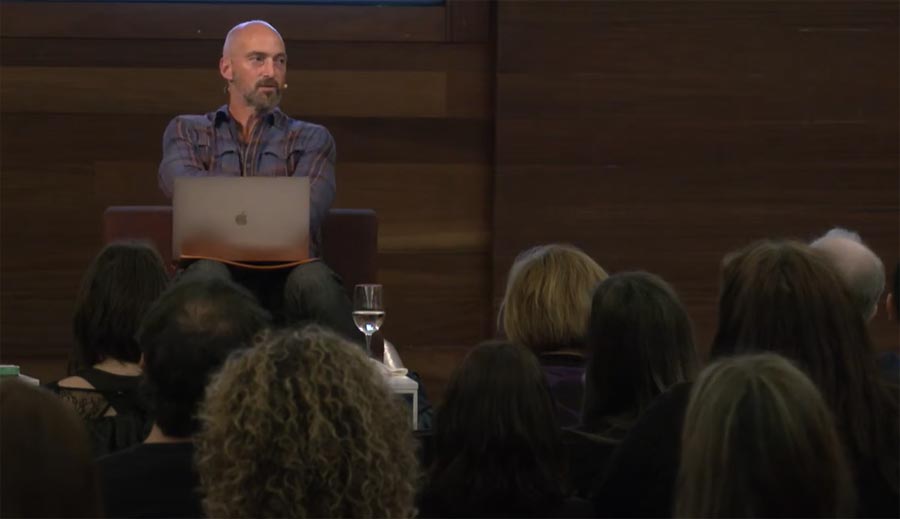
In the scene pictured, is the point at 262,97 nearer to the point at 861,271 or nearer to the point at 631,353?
the point at 861,271

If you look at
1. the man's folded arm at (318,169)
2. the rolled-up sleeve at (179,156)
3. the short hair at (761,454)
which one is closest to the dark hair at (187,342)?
the short hair at (761,454)

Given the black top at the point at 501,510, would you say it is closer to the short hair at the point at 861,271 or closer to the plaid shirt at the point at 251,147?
the short hair at the point at 861,271

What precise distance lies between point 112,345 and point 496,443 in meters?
1.13

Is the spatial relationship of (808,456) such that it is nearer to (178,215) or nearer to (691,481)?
(691,481)

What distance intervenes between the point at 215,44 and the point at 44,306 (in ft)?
3.87

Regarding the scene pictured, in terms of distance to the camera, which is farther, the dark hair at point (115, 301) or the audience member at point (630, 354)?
the dark hair at point (115, 301)

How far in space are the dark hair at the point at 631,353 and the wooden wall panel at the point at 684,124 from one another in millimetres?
2774

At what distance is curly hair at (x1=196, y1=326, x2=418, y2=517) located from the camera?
1793mm

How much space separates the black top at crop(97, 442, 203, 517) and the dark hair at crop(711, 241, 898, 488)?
0.94m

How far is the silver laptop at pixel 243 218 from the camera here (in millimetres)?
3900

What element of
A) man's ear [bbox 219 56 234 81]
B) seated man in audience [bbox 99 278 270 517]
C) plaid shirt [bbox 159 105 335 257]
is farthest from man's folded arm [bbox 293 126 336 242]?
seated man in audience [bbox 99 278 270 517]

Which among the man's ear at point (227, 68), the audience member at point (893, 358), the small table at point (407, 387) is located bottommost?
the small table at point (407, 387)

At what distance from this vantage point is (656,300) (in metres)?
2.74

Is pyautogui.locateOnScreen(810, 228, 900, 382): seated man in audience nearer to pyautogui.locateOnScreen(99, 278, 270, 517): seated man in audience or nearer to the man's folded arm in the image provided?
pyautogui.locateOnScreen(99, 278, 270, 517): seated man in audience
